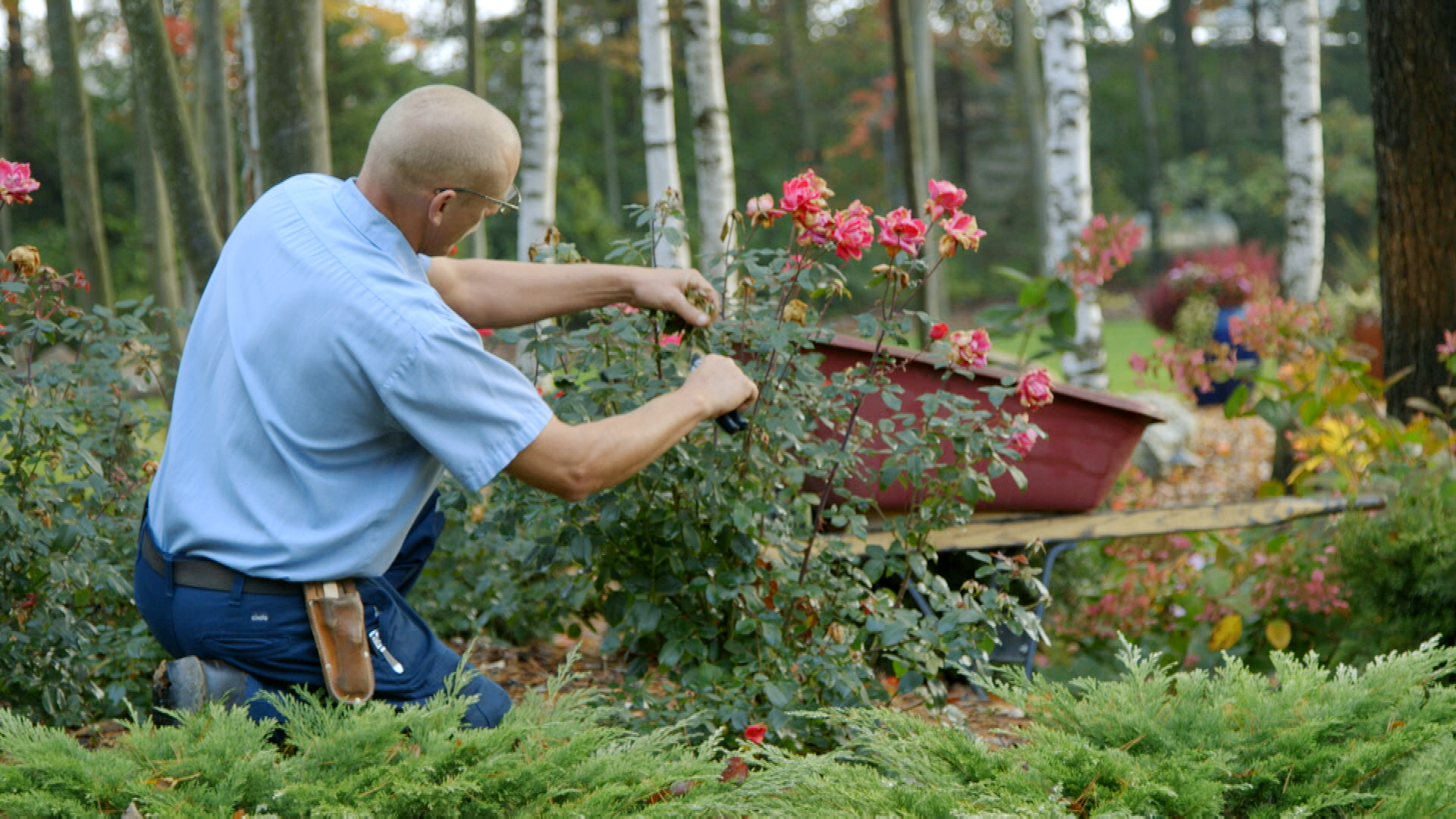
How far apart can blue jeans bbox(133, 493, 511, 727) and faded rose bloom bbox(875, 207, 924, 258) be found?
1.14m

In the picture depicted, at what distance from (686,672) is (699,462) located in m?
0.45

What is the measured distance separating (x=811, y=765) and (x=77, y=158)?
728cm

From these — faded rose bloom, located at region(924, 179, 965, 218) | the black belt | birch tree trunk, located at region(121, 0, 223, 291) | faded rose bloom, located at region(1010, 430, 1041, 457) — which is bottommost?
the black belt

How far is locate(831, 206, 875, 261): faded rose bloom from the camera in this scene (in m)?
2.37

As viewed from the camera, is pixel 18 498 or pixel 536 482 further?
pixel 18 498

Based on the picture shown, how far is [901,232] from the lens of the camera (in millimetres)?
2408

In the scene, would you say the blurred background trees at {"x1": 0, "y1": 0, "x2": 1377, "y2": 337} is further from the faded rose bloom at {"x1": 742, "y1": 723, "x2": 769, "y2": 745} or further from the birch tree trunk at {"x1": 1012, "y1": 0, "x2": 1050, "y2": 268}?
the faded rose bloom at {"x1": 742, "y1": 723, "x2": 769, "y2": 745}

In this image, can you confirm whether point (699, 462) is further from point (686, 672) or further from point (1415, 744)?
point (1415, 744)

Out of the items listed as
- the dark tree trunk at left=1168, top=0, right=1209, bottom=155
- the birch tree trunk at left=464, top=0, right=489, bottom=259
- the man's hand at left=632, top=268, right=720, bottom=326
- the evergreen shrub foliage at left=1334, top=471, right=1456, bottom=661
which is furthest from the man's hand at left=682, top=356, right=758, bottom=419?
the dark tree trunk at left=1168, top=0, right=1209, bottom=155

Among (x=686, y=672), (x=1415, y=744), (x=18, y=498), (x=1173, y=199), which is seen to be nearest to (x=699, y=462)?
(x=686, y=672)

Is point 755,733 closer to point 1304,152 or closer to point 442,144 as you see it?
point 442,144

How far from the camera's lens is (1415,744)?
1.78 meters

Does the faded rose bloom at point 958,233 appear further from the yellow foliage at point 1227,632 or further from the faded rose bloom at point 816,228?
the yellow foliage at point 1227,632

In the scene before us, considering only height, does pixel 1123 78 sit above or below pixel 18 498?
above
